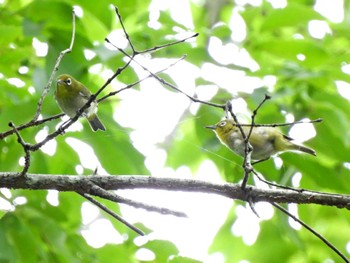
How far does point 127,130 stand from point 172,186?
0.89 meters

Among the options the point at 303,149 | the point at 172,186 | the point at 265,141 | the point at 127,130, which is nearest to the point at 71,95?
the point at 127,130

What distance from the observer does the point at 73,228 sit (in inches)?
167

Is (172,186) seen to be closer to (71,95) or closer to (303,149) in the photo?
(71,95)

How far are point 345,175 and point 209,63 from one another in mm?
1092

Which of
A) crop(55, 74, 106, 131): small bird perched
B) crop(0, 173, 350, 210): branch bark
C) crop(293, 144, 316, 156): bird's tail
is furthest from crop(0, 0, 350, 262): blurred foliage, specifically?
crop(0, 173, 350, 210): branch bark

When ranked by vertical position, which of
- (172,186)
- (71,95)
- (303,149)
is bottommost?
(172,186)

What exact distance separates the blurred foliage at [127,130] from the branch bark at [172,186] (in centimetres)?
54

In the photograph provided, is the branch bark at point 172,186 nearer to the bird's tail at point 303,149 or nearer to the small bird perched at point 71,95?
the small bird perched at point 71,95

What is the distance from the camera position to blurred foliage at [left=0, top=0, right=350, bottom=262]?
3680mm

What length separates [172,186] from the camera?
2744 millimetres

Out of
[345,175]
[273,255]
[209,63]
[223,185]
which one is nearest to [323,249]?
[273,255]

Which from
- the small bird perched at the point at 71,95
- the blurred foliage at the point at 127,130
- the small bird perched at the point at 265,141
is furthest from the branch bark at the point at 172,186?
the small bird perched at the point at 265,141

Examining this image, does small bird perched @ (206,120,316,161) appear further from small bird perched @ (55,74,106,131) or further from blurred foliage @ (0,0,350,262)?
small bird perched @ (55,74,106,131)

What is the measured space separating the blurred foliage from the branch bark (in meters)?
0.54
